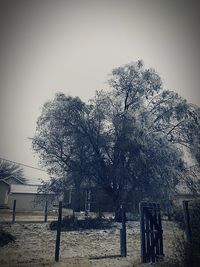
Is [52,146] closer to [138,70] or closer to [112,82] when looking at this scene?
[112,82]

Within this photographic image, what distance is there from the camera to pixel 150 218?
7633 millimetres

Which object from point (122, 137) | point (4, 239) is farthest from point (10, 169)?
point (4, 239)

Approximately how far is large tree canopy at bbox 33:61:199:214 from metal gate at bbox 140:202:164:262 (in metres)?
10.5

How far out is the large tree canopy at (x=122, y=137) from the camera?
18500 mm

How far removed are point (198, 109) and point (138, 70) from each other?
22.0ft

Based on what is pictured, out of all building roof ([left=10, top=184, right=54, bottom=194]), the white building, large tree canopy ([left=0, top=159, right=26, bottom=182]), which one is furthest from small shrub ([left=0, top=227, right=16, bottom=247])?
large tree canopy ([left=0, top=159, right=26, bottom=182])

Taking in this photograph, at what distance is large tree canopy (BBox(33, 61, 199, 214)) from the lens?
60.7 feet

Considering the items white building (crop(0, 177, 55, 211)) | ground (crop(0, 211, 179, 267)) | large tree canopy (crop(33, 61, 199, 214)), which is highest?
large tree canopy (crop(33, 61, 199, 214))

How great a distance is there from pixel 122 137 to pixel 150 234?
1224 centimetres

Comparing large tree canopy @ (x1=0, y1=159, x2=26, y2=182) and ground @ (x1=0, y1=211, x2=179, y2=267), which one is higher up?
large tree canopy @ (x1=0, y1=159, x2=26, y2=182)

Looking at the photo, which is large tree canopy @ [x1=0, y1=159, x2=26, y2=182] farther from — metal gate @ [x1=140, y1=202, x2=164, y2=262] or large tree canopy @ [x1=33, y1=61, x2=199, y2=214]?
metal gate @ [x1=140, y1=202, x2=164, y2=262]

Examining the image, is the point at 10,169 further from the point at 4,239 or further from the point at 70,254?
the point at 70,254

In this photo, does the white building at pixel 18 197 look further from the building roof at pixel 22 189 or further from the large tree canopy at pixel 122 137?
the large tree canopy at pixel 122 137

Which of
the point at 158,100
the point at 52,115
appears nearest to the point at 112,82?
the point at 158,100
